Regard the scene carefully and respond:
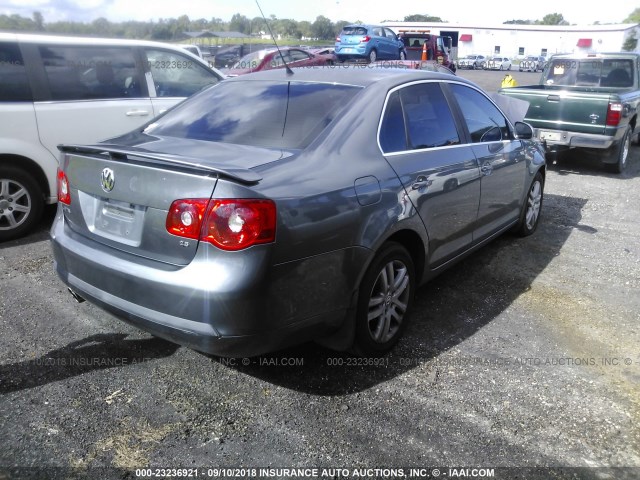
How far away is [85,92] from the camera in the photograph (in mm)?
5793

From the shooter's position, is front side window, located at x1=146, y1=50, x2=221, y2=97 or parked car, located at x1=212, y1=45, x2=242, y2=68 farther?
parked car, located at x1=212, y1=45, x2=242, y2=68

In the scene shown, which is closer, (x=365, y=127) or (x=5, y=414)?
(x=5, y=414)

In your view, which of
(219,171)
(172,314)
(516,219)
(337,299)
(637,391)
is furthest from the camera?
(516,219)

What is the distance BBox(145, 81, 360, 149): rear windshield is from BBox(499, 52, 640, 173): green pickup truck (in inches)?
250

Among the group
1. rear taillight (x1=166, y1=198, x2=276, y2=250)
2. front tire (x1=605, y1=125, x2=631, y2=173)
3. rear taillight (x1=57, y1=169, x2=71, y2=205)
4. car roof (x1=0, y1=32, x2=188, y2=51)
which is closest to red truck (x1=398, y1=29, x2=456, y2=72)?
front tire (x1=605, y1=125, x2=631, y2=173)

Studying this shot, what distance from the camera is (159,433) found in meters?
2.73

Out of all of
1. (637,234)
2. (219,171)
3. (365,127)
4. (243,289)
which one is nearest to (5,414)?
(243,289)

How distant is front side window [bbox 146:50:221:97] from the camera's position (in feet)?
21.1

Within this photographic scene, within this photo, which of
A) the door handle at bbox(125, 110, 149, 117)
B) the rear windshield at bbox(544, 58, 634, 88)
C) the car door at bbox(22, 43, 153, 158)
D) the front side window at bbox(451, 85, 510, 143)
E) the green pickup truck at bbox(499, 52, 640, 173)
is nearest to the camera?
the front side window at bbox(451, 85, 510, 143)

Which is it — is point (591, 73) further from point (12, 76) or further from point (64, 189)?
point (64, 189)

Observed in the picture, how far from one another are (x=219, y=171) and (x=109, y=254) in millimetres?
845

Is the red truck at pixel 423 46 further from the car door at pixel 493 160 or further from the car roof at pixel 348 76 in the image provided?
the car roof at pixel 348 76

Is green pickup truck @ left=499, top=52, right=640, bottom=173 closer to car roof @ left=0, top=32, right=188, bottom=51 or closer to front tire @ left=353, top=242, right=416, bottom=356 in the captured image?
car roof @ left=0, top=32, right=188, bottom=51

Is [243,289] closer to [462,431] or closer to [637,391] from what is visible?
[462,431]
